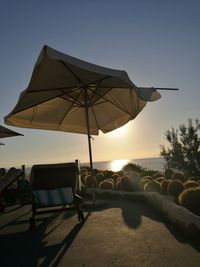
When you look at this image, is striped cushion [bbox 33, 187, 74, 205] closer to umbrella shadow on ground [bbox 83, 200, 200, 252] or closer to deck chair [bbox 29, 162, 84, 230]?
deck chair [bbox 29, 162, 84, 230]

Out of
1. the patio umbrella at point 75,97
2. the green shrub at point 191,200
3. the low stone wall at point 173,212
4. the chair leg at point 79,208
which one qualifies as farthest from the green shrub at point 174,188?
the chair leg at point 79,208

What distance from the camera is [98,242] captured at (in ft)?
14.9

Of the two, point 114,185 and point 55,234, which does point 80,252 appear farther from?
point 114,185

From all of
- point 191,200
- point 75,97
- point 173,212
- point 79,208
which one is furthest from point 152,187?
point 173,212

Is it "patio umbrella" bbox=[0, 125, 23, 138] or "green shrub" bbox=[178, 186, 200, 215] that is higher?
"patio umbrella" bbox=[0, 125, 23, 138]

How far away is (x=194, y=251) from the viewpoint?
393 centimetres

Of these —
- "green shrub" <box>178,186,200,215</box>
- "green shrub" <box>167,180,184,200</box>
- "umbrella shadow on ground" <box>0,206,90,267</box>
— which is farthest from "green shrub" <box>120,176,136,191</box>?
"umbrella shadow on ground" <box>0,206,90,267</box>

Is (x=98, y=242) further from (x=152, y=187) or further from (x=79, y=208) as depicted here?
(x=152, y=187)

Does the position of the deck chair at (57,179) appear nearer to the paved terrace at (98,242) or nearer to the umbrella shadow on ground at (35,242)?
the umbrella shadow on ground at (35,242)

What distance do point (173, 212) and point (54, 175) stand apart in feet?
10.0

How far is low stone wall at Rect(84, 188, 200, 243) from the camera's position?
4499mm

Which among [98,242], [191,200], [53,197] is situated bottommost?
[98,242]

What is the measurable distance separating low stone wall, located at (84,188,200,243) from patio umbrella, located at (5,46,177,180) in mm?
1513

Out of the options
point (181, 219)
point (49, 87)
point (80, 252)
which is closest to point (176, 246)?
point (181, 219)
